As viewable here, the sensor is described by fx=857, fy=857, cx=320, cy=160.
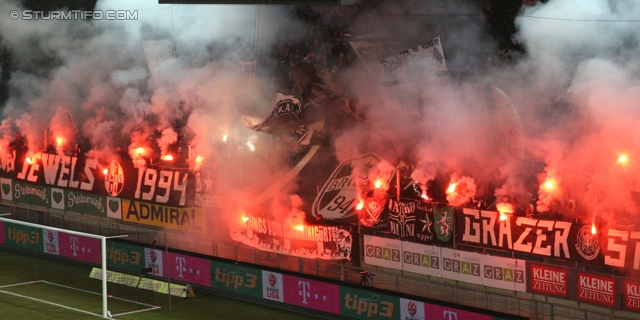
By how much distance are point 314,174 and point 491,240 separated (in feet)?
14.9

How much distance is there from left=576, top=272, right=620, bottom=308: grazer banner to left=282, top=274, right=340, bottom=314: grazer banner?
166 inches

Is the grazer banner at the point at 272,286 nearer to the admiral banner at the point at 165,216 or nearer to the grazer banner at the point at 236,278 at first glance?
the grazer banner at the point at 236,278

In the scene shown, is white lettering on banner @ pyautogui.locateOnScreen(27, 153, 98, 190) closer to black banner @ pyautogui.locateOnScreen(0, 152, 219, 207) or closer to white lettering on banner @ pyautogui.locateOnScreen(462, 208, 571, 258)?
black banner @ pyautogui.locateOnScreen(0, 152, 219, 207)

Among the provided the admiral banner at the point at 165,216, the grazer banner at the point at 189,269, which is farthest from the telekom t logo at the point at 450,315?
the admiral banner at the point at 165,216

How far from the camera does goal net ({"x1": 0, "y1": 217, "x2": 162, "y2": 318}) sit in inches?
676

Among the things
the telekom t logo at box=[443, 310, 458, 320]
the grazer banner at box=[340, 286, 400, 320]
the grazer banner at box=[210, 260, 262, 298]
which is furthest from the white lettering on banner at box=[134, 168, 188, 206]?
the telekom t logo at box=[443, 310, 458, 320]

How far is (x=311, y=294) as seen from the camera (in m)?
15.7

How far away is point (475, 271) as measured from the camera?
48.4 feet

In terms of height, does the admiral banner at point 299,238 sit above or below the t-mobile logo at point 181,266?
above

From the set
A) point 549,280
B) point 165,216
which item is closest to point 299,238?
point 165,216

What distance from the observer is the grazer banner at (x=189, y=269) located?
17625mm

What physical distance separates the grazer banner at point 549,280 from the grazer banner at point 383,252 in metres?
2.79

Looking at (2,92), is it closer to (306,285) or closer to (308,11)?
(308,11)

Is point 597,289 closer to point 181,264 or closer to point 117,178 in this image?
point 181,264
